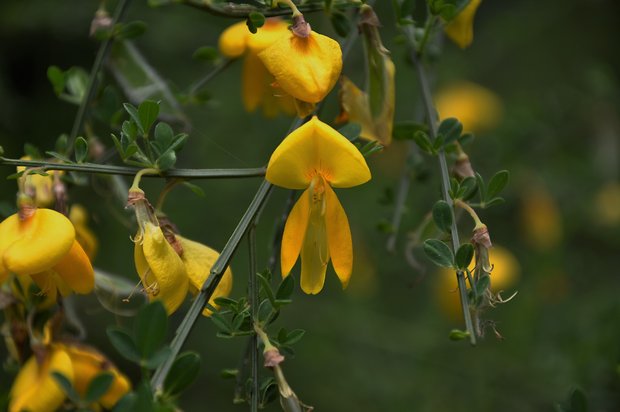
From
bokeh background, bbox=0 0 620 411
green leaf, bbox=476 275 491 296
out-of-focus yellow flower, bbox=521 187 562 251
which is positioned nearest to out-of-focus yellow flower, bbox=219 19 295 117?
green leaf, bbox=476 275 491 296

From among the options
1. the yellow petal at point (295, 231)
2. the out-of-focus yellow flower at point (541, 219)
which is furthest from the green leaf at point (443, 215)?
the out-of-focus yellow flower at point (541, 219)

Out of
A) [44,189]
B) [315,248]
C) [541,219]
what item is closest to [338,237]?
[315,248]

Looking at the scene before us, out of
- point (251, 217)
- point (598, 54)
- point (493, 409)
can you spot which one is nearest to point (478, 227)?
point (251, 217)

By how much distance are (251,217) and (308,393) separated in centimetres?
170

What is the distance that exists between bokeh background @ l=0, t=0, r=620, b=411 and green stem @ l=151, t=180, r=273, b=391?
93cm

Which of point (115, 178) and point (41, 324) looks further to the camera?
point (115, 178)

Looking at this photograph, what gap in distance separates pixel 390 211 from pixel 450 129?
2.93 ft

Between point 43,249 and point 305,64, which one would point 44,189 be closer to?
point 43,249

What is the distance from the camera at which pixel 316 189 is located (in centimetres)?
84

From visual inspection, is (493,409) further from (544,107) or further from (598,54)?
(598,54)

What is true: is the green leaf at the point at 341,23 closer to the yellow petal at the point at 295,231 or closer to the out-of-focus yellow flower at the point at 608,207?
the yellow petal at the point at 295,231

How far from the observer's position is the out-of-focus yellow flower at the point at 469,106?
2.60 metres

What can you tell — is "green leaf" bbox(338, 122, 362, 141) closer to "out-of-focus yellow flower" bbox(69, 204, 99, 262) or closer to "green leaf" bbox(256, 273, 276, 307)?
"green leaf" bbox(256, 273, 276, 307)

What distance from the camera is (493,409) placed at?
2.06 meters
